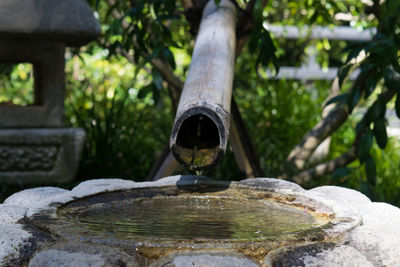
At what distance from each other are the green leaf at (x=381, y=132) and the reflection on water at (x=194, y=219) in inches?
25.2

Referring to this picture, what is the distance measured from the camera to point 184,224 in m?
2.05

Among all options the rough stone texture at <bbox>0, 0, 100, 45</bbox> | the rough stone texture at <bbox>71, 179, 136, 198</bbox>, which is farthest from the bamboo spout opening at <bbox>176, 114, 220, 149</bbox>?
the rough stone texture at <bbox>0, 0, 100, 45</bbox>

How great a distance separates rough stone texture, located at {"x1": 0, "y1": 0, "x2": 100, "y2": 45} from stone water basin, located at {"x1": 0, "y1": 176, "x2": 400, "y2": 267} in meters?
1.09

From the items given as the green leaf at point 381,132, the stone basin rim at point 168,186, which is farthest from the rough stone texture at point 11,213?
the green leaf at point 381,132

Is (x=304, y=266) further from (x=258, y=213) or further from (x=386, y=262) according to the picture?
(x=258, y=213)

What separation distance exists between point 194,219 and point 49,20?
Answer: 5.14 feet

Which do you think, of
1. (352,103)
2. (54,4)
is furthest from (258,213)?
(54,4)

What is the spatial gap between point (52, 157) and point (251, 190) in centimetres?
168

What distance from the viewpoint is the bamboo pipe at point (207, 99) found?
1.87 m

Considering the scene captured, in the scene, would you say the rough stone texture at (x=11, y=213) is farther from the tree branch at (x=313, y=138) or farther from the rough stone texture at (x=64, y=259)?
the tree branch at (x=313, y=138)

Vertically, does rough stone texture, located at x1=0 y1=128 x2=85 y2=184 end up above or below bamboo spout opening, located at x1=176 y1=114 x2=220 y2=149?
below

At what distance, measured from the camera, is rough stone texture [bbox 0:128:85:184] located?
3574 mm

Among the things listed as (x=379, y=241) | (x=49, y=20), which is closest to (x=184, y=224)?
(x=379, y=241)

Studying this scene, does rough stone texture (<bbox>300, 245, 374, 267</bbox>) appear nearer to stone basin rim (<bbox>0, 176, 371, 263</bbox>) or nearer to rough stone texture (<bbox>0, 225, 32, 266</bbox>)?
stone basin rim (<bbox>0, 176, 371, 263</bbox>)
